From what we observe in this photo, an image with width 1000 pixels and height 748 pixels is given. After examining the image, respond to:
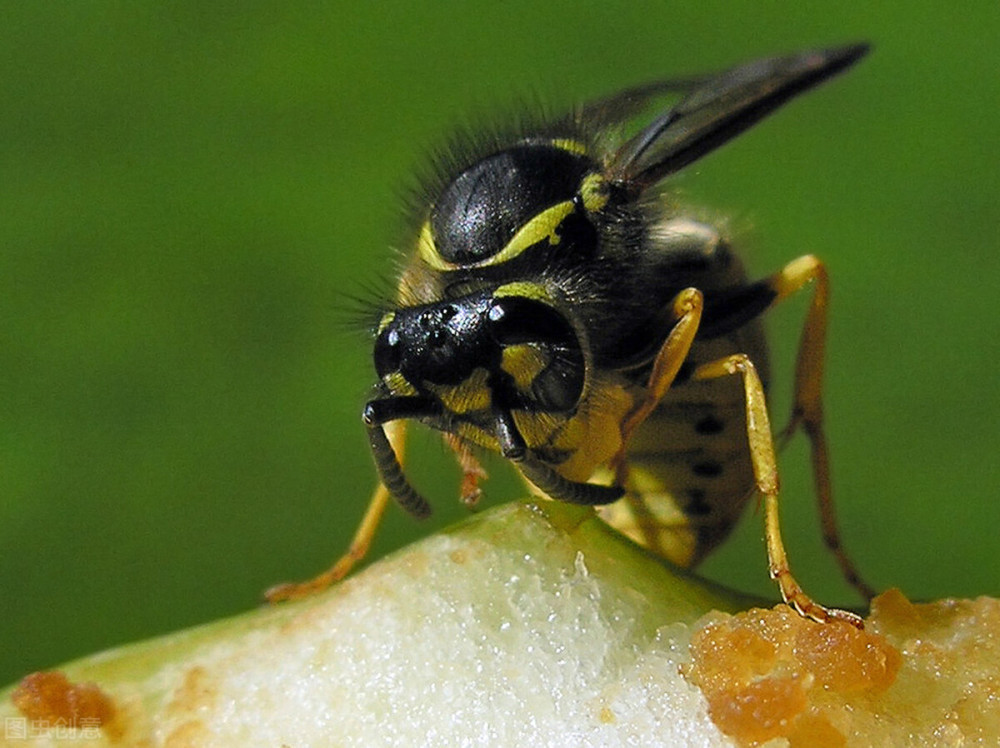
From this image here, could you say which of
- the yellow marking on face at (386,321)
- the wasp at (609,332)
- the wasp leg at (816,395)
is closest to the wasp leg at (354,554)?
the wasp at (609,332)

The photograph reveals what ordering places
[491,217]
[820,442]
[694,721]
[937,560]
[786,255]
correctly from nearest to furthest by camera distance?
[694,721], [491,217], [820,442], [937,560], [786,255]

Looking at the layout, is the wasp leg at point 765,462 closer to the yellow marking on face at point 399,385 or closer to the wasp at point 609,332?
the wasp at point 609,332

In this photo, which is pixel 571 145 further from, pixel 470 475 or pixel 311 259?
pixel 311 259

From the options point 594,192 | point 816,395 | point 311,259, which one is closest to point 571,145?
point 594,192

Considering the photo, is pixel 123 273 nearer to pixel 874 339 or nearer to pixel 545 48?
pixel 545 48

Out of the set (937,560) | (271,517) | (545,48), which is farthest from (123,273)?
(937,560)

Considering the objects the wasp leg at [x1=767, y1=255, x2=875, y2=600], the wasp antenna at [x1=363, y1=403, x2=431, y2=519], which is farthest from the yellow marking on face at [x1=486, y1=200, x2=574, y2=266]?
the wasp leg at [x1=767, y1=255, x2=875, y2=600]

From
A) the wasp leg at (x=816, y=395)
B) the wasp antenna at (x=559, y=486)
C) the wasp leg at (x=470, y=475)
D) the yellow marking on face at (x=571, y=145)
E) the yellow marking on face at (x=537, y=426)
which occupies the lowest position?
the wasp leg at (x=816, y=395)
